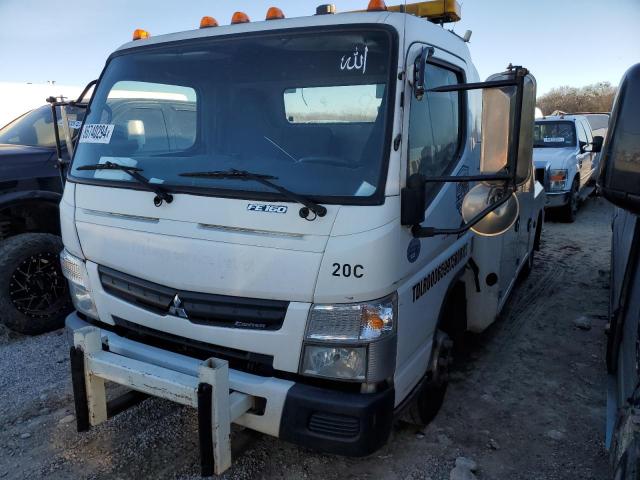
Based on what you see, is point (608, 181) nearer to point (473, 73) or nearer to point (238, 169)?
point (238, 169)

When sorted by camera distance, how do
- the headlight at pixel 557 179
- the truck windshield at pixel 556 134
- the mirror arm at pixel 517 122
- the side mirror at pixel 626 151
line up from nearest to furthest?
1. the side mirror at pixel 626 151
2. the mirror arm at pixel 517 122
3. the headlight at pixel 557 179
4. the truck windshield at pixel 556 134

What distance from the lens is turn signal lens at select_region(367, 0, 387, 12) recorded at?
100 inches

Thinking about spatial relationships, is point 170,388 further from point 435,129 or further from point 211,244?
point 435,129

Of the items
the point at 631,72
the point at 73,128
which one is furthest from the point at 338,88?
the point at 73,128

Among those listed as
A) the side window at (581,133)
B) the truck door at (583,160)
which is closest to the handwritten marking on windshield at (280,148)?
the truck door at (583,160)

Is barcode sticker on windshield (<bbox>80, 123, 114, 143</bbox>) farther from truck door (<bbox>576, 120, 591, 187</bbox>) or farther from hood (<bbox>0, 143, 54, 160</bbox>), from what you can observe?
truck door (<bbox>576, 120, 591, 187</bbox>)

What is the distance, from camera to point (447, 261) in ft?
9.82

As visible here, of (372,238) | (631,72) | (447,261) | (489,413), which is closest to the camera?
(631,72)


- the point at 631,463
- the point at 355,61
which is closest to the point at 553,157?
the point at 355,61

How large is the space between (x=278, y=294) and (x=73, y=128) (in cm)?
338

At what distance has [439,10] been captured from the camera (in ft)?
10.5

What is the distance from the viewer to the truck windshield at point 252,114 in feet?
7.65

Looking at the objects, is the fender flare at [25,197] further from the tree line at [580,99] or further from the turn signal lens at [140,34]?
the tree line at [580,99]

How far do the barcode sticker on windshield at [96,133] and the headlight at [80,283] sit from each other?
0.70 meters
